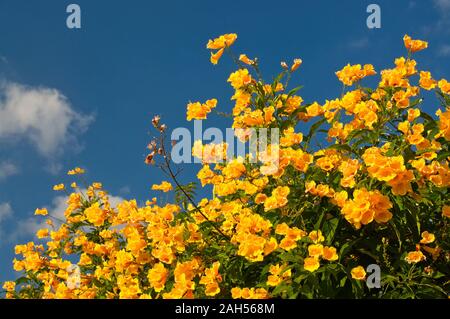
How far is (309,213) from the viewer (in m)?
3.23

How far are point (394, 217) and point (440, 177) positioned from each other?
12.9 inches

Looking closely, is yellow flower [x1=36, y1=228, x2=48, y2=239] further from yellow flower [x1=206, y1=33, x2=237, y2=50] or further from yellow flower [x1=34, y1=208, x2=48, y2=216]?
yellow flower [x1=206, y1=33, x2=237, y2=50]

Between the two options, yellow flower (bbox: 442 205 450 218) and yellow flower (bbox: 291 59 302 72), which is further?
yellow flower (bbox: 291 59 302 72)

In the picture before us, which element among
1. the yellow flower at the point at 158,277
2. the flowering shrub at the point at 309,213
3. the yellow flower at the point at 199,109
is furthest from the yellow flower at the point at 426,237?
the yellow flower at the point at 199,109

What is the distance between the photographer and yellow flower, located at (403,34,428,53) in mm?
4133

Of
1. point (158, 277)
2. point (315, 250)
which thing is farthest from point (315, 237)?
point (158, 277)

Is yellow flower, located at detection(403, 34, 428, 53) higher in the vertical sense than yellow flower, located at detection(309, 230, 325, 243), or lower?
higher

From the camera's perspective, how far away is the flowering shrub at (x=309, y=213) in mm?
2992

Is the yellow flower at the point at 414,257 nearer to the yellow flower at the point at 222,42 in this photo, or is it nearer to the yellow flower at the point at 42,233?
the yellow flower at the point at 222,42

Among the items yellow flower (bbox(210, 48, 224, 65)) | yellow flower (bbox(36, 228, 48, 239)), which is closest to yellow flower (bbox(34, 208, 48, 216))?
yellow flower (bbox(36, 228, 48, 239))

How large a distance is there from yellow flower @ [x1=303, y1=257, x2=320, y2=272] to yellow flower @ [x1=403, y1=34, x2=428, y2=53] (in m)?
2.02
